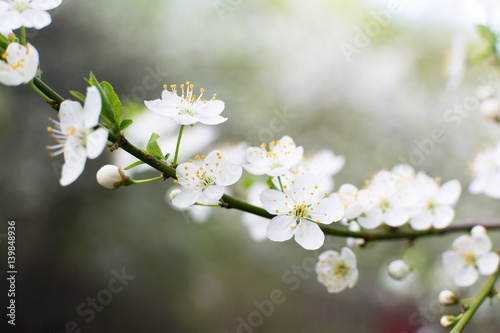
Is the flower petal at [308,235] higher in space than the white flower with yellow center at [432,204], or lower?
lower

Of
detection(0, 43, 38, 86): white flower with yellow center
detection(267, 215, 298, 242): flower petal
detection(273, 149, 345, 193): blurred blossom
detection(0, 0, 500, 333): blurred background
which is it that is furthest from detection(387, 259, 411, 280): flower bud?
detection(0, 0, 500, 333): blurred background

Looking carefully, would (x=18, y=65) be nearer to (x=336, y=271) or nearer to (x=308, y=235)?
(x=308, y=235)

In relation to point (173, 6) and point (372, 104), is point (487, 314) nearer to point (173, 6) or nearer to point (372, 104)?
point (372, 104)

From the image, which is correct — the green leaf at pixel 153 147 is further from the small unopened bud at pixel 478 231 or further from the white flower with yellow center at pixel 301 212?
the small unopened bud at pixel 478 231

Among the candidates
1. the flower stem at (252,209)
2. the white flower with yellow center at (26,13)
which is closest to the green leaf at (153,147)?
the flower stem at (252,209)

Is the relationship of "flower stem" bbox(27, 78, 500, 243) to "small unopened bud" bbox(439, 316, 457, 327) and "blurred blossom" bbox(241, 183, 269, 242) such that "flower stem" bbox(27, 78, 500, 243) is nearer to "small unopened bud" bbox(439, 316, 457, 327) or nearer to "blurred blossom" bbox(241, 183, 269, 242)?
"small unopened bud" bbox(439, 316, 457, 327)

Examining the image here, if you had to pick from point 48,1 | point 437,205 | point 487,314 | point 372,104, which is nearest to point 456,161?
point 372,104
